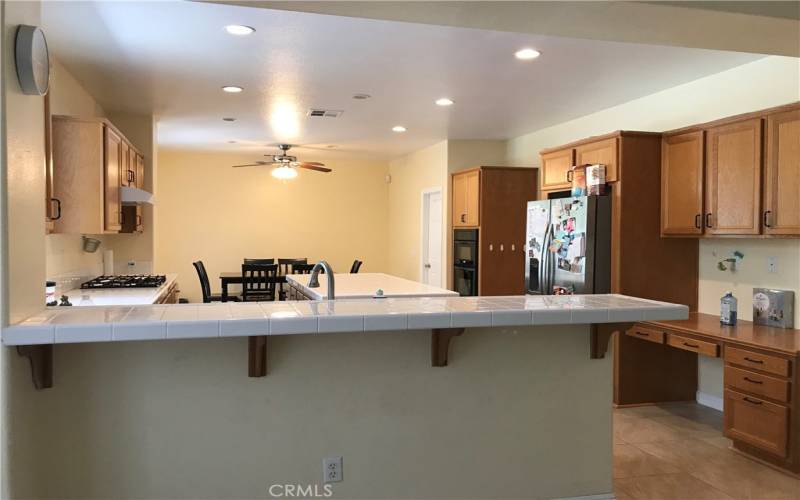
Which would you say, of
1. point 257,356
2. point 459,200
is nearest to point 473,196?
point 459,200

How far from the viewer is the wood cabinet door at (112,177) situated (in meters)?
4.22

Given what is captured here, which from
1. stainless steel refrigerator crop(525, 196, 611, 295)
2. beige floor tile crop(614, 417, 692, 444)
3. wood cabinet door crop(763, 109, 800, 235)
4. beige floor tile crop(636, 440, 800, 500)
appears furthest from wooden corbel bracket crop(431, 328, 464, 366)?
stainless steel refrigerator crop(525, 196, 611, 295)

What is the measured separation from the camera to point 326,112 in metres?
6.03

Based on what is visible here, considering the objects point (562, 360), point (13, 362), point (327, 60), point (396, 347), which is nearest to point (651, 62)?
point (327, 60)

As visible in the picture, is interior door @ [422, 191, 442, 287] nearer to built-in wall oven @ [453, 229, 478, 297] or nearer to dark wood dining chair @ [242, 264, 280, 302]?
built-in wall oven @ [453, 229, 478, 297]

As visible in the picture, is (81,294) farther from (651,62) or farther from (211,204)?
(211,204)

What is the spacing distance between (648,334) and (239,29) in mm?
3475

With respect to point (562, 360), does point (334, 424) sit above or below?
below

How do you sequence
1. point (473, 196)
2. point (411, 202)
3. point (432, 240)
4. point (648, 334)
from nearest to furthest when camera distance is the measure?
point (648, 334) < point (473, 196) < point (432, 240) < point (411, 202)

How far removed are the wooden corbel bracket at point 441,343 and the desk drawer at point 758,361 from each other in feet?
6.85

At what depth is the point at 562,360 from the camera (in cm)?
279

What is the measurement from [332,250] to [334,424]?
764cm

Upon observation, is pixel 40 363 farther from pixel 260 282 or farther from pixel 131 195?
pixel 260 282

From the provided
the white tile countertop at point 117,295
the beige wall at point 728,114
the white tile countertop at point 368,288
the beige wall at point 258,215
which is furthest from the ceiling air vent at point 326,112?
the beige wall at point 258,215
